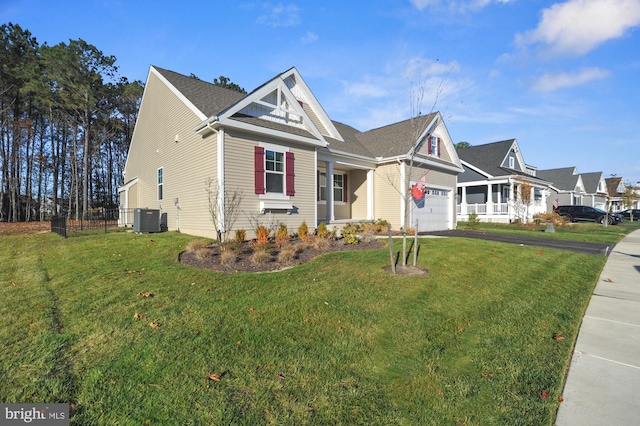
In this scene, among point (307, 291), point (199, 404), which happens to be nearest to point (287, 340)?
point (199, 404)

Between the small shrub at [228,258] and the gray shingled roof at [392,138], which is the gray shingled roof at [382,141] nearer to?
the gray shingled roof at [392,138]

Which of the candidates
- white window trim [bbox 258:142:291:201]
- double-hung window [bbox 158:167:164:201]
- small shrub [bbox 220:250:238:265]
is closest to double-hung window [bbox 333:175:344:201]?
white window trim [bbox 258:142:291:201]

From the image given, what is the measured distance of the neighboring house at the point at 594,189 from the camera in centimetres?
3896

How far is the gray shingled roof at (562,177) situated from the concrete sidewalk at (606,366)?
3897cm

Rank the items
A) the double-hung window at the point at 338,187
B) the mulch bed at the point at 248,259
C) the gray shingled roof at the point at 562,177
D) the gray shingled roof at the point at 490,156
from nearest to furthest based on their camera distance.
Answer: the mulch bed at the point at 248,259
the double-hung window at the point at 338,187
the gray shingled roof at the point at 490,156
the gray shingled roof at the point at 562,177

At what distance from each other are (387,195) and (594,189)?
137 feet

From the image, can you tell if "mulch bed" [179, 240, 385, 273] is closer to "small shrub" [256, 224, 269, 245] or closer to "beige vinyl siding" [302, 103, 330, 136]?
"small shrub" [256, 224, 269, 245]

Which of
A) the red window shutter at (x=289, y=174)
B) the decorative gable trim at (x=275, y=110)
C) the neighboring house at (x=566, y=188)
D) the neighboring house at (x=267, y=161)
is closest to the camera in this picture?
the decorative gable trim at (x=275, y=110)

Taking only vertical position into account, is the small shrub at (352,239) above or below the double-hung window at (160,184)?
below

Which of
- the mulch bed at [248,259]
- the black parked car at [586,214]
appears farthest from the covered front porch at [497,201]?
the mulch bed at [248,259]

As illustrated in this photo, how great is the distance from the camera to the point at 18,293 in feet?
15.9

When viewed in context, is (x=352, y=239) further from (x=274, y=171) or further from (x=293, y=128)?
(x=293, y=128)

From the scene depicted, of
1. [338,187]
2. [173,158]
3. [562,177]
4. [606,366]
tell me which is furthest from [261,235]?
[562,177]

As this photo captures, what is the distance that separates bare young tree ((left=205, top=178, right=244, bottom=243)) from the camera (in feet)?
30.4
